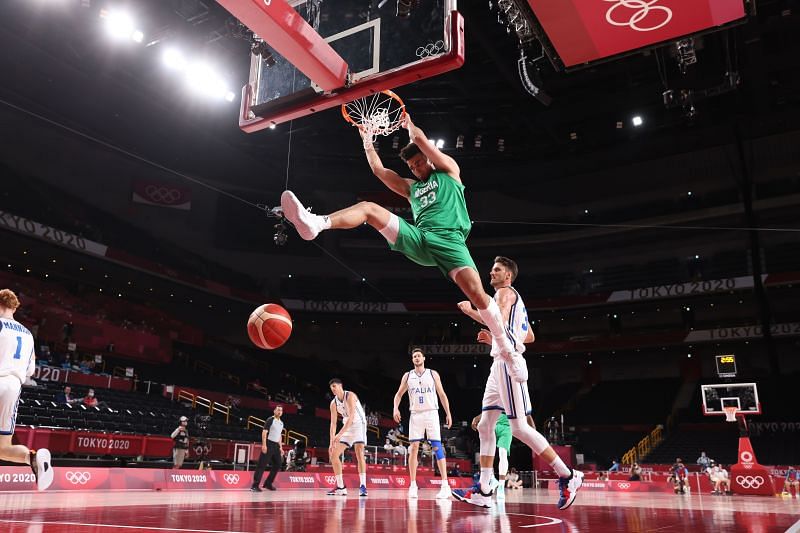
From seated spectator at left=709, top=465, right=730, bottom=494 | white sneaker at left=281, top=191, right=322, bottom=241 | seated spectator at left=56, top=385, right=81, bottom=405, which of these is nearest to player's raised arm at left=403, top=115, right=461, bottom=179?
white sneaker at left=281, top=191, right=322, bottom=241

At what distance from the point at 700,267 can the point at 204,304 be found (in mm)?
25331

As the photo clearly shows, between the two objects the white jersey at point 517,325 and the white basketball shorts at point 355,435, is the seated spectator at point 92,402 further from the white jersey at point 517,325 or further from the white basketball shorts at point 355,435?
the white jersey at point 517,325

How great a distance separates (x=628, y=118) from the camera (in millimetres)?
23172

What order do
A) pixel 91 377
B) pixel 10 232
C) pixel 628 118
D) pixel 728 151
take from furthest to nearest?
pixel 728 151 → pixel 628 118 → pixel 10 232 → pixel 91 377

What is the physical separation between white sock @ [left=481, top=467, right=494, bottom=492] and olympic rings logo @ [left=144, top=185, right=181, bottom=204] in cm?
2617

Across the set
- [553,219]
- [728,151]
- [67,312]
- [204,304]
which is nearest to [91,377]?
[67,312]

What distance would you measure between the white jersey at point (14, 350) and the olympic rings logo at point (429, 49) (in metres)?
4.75

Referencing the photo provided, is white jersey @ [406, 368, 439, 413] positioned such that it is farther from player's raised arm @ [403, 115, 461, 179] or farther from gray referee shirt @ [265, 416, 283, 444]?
player's raised arm @ [403, 115, 461, 179]

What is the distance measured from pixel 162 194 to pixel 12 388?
24892 mm

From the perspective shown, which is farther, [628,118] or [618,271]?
[618,271]

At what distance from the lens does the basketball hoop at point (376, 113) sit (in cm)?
626

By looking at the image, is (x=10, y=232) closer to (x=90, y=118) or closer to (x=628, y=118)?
(x=90, y=118)

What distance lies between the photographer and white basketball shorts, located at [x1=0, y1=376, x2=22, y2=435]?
5300mm

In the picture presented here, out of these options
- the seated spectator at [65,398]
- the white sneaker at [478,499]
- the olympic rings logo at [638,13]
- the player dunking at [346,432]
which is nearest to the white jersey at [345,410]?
the player dunking at [346,432]
